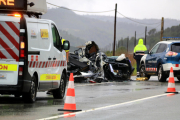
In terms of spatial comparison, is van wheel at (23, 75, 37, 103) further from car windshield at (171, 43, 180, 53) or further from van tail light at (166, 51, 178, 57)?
car windshield at (171, 43, 180, 53)

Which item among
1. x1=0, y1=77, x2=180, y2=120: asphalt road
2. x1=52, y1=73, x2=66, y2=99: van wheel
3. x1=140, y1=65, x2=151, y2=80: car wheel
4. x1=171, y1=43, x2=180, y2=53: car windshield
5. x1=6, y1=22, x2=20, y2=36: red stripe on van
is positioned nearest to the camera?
x1=0, y1=77, x2=180, y2=120: asphalt road

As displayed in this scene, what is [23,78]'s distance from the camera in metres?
11.3

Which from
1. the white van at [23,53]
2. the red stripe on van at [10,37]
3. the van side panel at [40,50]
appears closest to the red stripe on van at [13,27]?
the white van at [23,53]

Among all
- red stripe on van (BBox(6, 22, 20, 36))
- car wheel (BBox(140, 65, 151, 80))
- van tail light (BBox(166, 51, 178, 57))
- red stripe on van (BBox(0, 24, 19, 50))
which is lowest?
car wheel (BBox(140, 65, 151, 80))

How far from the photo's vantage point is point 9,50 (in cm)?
1136

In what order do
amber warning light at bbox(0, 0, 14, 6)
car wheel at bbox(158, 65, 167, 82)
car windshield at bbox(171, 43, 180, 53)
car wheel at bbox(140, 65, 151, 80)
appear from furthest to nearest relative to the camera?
car wheel at bbox(140, 65, 151, 80) < car wheel at bbox(158, 65, 167, 82) < car windshield at bbox(171, 43, 180, 53) < amber warning light at bbox(0, 0, 14, 6)

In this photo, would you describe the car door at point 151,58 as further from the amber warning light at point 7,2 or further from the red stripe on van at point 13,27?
the red stripe on van at point 13,27

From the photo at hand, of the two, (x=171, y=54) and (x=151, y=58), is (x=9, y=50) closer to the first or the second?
(x=171, y=54)

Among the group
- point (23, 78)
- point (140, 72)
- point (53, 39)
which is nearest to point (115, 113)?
point (23, 78)

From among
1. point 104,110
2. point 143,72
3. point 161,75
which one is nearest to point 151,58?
point 161,75

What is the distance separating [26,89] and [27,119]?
2.64m

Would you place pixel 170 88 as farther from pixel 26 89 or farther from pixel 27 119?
pixel 27 119

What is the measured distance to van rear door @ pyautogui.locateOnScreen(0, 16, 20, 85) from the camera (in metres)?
11.3

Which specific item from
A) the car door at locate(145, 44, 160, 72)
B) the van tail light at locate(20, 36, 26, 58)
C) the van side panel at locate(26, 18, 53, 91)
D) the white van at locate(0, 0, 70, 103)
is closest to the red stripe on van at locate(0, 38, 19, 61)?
the white van at locate(0, 0, 70, 103)
